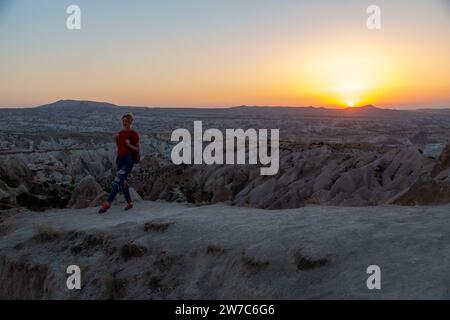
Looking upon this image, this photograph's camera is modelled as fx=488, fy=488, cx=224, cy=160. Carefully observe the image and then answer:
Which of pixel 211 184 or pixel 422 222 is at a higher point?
pixel 422 222

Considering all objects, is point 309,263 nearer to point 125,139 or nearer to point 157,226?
point 157,226

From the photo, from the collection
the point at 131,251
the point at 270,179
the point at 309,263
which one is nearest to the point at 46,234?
the point at 131,251

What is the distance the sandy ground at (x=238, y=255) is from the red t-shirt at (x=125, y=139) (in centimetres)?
125

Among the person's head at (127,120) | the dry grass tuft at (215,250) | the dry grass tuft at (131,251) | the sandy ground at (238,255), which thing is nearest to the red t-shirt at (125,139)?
the person's head at (127,120)

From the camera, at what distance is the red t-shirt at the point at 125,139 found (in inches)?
356

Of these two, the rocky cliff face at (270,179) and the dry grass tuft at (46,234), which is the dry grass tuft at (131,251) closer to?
the dry grass tuft at (46,234)

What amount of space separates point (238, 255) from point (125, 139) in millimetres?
3654

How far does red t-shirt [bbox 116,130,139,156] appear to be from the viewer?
903 cm

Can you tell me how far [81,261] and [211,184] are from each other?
3217cm

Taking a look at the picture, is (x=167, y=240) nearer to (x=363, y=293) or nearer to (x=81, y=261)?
(x=81, y=261)

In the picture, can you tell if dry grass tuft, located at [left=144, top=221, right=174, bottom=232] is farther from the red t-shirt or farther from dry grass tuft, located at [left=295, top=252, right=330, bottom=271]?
dry grass tuft, located at [left=295, top=252, right=330, bottom=271]
